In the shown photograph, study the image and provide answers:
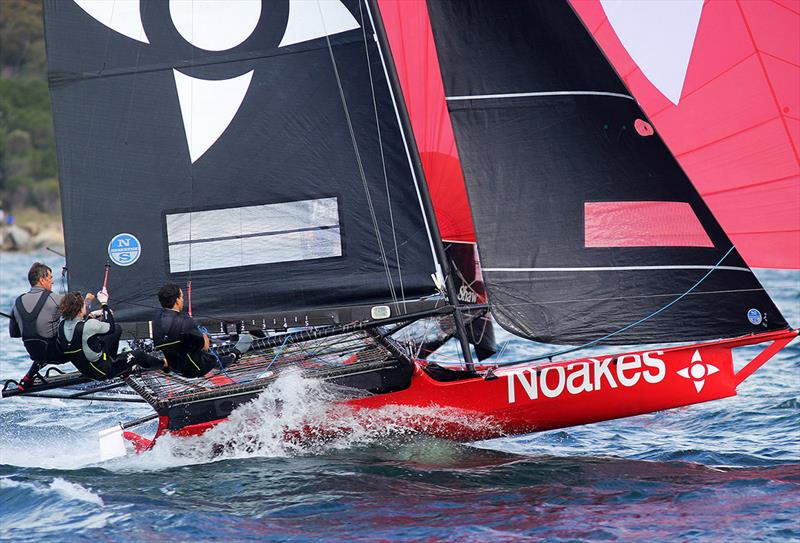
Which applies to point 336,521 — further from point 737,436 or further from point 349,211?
point 737,436

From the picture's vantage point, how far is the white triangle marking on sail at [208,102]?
7.72 m

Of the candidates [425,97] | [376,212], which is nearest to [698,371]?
[376,212]

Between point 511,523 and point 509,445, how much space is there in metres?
2.03

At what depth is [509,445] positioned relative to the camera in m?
8.02

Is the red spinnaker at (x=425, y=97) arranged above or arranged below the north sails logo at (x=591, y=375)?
above

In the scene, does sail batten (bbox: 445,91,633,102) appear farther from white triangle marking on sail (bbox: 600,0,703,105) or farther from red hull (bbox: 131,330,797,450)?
red hull (bbox: 131,330,797,450)

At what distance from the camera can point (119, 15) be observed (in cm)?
771

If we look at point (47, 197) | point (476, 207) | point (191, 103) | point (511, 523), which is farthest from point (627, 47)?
point (47, 197)

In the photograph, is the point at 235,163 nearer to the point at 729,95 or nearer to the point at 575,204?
the point at 575,204

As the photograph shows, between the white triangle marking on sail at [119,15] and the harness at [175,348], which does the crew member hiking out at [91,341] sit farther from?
the white triangle marking on sail at [119,15]

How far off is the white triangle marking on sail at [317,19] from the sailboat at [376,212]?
0.05 feet

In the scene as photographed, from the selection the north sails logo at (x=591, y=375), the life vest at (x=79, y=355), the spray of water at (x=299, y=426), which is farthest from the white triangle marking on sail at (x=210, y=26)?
the north sails logo at (x=591, y=375)

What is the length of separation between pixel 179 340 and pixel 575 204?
2.74 meters

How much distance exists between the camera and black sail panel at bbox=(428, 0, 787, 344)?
732 cm
